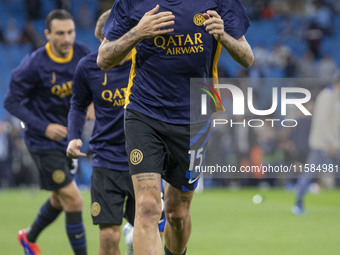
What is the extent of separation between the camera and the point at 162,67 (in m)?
5.07

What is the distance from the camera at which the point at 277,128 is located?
21766mm

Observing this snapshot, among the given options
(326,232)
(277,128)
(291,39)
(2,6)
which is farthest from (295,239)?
(2,6)

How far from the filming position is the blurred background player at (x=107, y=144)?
5.98 m

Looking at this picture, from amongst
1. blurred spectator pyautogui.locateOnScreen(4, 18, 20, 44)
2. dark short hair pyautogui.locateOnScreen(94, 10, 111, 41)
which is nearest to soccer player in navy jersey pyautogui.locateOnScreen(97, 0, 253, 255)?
dark short hair pyautogui.locateOnScreen(94, 10, 111, 41)

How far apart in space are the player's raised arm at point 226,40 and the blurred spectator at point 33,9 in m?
23.9

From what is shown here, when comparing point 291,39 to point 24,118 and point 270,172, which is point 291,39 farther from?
point 24,118

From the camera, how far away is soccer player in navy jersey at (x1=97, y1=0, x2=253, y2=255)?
193 inches

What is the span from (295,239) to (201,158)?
4340mm

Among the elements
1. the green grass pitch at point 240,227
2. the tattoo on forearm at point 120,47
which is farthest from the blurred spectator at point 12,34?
the tattoo on forearm at point 120,47

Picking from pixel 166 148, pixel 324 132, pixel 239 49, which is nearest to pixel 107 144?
pixel 166 148

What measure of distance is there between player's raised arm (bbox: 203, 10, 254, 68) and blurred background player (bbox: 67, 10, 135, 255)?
1358mm

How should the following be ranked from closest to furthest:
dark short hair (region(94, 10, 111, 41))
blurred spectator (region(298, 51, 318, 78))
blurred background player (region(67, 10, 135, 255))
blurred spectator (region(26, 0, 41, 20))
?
1. blurred background player (region(67, 10, 135, 255))
2. dark short hair (region(94, 10, 111, 41))
3. blurred spectator (region(298, 51, 318, 78))
4. blurred spectator (region(26, 0, 41, 20))

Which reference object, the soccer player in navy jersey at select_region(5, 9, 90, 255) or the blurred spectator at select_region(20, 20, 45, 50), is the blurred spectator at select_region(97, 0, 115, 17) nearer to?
the blurred spectator at select_region(20, 20, 45, 50)

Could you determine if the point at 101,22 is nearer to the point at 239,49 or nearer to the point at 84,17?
the point at 239,49
